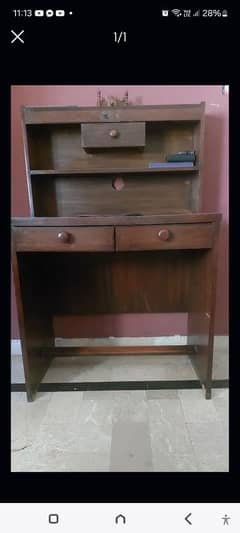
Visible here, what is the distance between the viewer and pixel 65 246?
1.16m

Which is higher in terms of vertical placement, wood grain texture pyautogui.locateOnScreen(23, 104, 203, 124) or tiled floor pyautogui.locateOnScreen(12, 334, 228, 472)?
wood grain texture pyautogui.locateOnScreen(23, 104, 203, 124)

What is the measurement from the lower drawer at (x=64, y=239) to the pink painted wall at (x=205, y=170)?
45cm

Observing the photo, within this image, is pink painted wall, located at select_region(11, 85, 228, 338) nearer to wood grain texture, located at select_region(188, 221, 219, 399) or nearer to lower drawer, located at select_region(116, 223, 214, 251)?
wood grain texture, located at select_region(188, 221, 219, 399)

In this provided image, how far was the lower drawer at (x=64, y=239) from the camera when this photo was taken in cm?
115

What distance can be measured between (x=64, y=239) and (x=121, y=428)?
2.46 feet

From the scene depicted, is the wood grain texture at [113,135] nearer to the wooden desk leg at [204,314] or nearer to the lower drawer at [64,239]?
the lower drawer at [64,239]

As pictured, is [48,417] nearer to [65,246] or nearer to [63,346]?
[63,346]

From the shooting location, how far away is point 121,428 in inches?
45.9

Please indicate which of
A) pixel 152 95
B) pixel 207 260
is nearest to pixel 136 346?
pixel 207 260

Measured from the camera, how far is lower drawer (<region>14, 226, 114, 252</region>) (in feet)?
3.77

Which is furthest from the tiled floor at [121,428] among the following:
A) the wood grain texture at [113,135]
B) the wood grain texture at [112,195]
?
the wood grain texture at [113,135]
